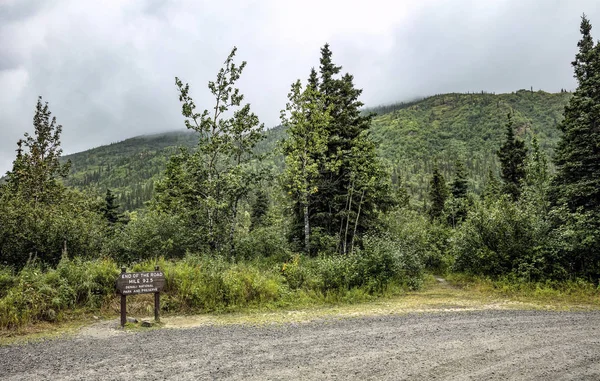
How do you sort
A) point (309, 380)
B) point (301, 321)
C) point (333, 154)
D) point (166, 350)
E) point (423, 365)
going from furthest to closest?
1. point (333, 154)
2. point (301, 321)
3. point (166, 350)
4. point (423, 365)
5. point (309, 380)

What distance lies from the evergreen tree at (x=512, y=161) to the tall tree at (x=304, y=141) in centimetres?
2044

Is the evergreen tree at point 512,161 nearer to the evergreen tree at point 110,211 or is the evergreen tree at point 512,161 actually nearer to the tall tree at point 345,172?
the tall tree at point 345,172

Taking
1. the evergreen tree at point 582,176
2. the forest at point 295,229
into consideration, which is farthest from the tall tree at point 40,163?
the evergreen tree at point 582,176

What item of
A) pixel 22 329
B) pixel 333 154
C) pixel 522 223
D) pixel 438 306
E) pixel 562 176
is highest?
pixel 333 154

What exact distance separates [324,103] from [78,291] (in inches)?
621

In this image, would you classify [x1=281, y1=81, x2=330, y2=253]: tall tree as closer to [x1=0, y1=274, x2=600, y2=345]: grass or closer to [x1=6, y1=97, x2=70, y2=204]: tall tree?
[x1=0, y1=274, x2=600, y2=345]: grass

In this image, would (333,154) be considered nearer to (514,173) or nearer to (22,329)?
(22,329)

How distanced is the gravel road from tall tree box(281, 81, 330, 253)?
10480 millimetres

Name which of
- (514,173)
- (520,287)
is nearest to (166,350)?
(520,287)

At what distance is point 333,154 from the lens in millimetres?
20078

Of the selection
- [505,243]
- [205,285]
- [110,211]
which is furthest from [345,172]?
[110,211]

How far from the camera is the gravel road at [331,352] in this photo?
548 centimetres

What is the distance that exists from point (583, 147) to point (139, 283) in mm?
19644

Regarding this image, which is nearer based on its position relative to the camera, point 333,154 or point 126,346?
point 126,346
